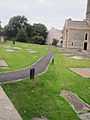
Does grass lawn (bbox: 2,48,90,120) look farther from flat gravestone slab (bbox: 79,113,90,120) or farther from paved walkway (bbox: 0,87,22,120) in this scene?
paved walkway (bbox: 0,87,22,120)

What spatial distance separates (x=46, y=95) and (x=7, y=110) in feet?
16.8

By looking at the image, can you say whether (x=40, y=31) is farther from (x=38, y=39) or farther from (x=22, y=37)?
(x=22, y=37)

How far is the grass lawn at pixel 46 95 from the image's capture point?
16125mm

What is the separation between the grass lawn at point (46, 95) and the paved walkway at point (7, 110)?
21.1 inches

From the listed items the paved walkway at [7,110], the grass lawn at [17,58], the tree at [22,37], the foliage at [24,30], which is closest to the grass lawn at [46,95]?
the paved walkway at [7,110]

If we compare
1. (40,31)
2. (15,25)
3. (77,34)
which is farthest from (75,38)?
(15,25)

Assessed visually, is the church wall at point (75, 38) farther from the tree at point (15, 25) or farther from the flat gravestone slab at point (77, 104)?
the flat gravestone slab at point (77, 104)

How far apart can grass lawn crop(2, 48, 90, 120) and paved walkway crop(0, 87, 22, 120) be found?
54 cm

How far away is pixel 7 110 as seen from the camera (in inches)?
584

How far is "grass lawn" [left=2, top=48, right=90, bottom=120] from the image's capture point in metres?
16.1

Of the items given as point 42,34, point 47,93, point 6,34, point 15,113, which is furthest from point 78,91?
point 6,34

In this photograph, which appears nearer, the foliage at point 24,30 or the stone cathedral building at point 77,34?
the stone cathedral building at point 77,34

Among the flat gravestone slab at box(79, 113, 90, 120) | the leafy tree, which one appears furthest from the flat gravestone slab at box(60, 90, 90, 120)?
the leafy tree

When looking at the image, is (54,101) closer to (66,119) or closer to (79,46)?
(66,119)
